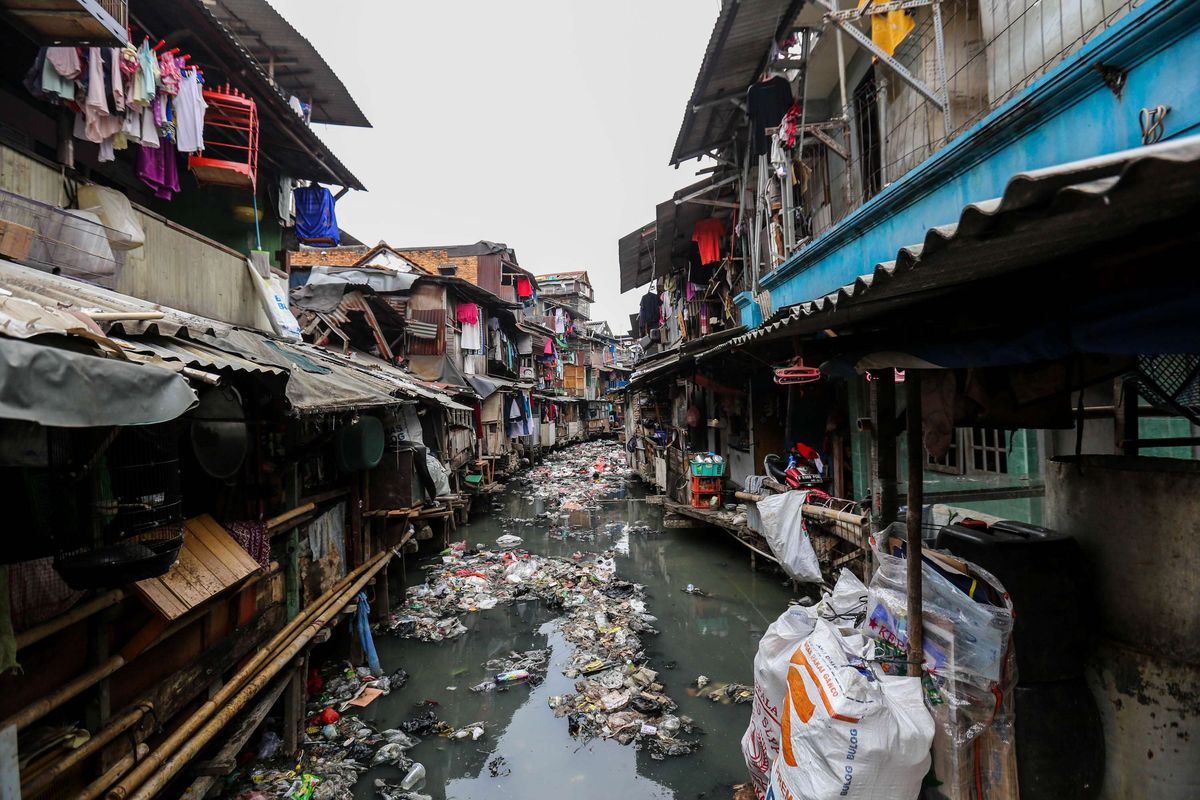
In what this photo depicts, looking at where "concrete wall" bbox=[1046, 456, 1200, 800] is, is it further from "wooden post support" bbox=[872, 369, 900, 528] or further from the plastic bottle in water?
the plastic bottle in water

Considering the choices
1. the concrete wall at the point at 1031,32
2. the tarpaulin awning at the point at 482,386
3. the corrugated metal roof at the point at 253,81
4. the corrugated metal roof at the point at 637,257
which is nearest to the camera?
the concrete wall at the point at 1031,32

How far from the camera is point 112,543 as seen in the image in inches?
120

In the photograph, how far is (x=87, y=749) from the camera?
10.7 ft

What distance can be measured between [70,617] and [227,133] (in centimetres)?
→ 665

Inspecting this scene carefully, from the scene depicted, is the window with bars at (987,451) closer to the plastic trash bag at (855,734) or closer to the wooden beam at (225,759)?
the plastic trash bag at (855,734)

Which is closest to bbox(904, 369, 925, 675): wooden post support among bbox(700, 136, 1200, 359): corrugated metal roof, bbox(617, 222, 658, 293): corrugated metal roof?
bbox(700, 136, 1200, 359): corrugated metal roof

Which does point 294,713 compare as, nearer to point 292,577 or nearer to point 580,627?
point 292,577

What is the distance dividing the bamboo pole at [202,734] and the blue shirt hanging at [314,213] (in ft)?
21.7

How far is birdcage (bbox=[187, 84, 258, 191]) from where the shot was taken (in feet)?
21.8

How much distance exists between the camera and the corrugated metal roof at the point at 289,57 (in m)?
8.31

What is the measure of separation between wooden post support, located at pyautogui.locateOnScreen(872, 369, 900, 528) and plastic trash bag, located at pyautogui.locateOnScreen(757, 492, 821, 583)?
13.6ft

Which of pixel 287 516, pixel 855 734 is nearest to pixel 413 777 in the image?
pixel 287 516

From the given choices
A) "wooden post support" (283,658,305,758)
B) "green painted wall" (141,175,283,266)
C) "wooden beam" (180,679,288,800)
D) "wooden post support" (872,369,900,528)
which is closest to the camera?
"wooden post support" (872,369,900,528)

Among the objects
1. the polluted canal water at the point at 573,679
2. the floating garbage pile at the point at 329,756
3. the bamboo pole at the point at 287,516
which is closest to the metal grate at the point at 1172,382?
the polluted canal water at the point at 573,679
